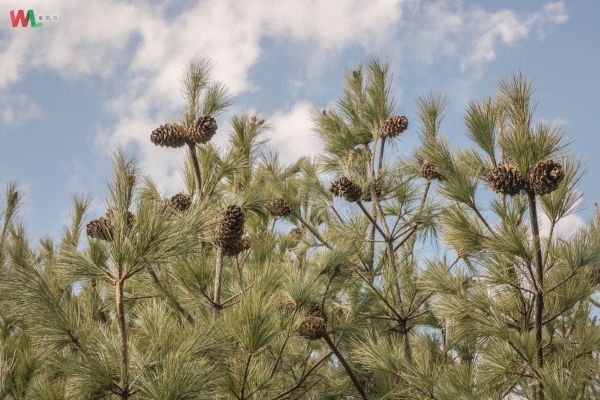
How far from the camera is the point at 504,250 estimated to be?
2.09 meters

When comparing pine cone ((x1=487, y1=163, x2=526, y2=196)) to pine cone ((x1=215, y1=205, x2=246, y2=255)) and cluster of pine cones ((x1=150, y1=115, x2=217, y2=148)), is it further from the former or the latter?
cluster of pine cones ((x1=150, y1=115, x2=217, y2=148))

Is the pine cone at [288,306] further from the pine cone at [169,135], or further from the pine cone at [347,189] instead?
the pine cone at [169,135]

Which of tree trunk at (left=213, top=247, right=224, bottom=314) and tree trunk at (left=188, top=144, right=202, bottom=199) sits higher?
tree trunk at (left=188, top=144, right=202, bottom=199)

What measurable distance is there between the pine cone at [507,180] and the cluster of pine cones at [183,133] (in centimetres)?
131

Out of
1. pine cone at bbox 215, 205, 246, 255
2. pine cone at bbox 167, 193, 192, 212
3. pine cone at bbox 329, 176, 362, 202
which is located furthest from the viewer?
pine cone at bbox 329, 176, 362, 202

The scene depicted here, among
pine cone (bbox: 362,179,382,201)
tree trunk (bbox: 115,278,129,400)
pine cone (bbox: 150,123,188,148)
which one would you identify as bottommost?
tree trunk (bbox: 115,278,129,400)

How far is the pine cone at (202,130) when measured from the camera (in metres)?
2.71

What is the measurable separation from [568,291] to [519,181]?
530mm

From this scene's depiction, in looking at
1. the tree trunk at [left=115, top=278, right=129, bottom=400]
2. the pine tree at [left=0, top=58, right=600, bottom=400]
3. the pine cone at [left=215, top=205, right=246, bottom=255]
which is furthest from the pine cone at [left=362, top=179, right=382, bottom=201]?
the tree trunk at [left=115, top=278, right=129, bottom=400]

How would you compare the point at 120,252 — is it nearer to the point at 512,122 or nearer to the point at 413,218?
the point at 512,122

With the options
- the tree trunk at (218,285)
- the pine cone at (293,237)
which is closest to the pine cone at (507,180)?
the tree trunk at (218,285)

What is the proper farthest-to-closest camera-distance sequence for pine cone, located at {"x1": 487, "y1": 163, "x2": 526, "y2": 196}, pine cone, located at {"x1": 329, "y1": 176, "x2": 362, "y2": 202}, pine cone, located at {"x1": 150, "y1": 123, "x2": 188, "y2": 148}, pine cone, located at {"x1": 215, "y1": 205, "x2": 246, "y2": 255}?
pine cone, located at {"x1": 329, "y1": 176, "x2": 362, "y2": 202}
pine cone, located at {"x1": 150, "y1": 123, "x2": 188, "y2": 148}
pine cone, located at {"x1": 215, "y1": 205, "x2": 246, "y2": 255}
pine cone, located at {"x1": 487, "y1": 163, "x2": 526, "y2": 196}

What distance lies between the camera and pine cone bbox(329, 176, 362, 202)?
2980 millimetres

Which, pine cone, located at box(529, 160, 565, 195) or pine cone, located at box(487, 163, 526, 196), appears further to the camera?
pine cone, located at box(487, 163, 526, 196)
